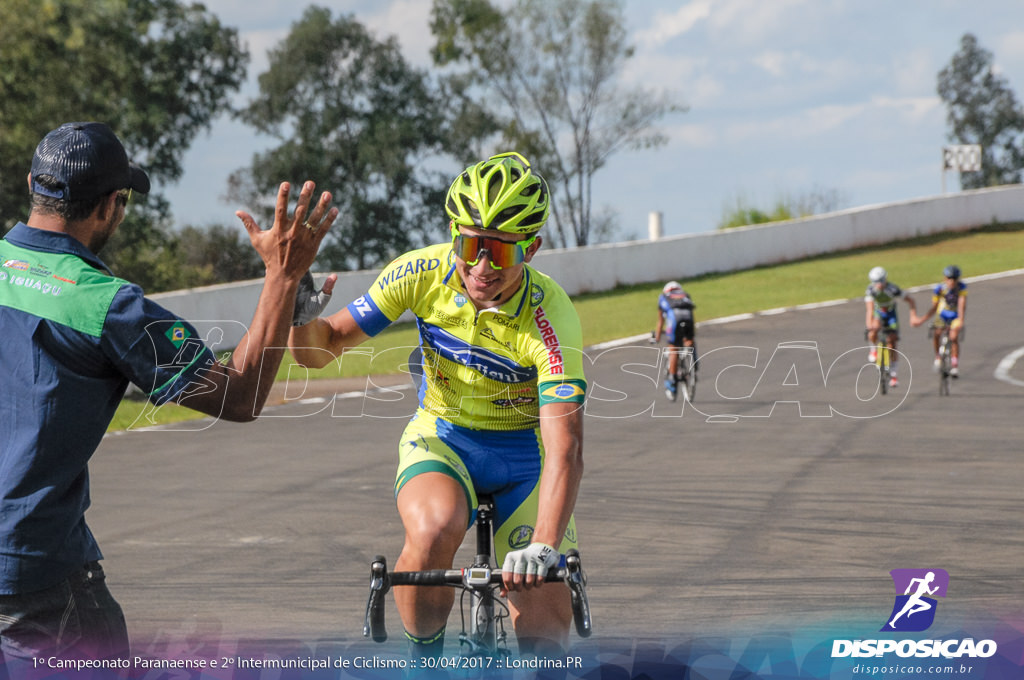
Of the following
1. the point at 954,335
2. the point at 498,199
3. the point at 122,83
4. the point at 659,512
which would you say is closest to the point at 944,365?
the point at 954,335

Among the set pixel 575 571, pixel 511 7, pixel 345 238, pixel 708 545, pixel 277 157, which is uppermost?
pixel 511 7

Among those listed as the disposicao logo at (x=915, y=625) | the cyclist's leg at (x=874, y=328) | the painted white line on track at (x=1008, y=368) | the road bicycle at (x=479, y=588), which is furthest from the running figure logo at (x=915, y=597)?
the painted white line on track at (x=1008, y=368)

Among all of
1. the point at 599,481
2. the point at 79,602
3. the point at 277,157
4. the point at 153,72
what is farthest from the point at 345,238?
the point at 79,602

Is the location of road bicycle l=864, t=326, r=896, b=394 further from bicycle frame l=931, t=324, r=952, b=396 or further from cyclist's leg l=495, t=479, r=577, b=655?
cyclist's leg l=495, t=479, r=577, b=655

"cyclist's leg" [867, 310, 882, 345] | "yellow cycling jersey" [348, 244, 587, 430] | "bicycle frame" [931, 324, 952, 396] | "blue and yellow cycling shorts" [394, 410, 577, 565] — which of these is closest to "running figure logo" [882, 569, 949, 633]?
"blue and yellow cycling shorts" [394, 410, 577, 565]

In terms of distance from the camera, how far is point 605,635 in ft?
20.9

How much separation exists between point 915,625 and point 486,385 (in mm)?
3138

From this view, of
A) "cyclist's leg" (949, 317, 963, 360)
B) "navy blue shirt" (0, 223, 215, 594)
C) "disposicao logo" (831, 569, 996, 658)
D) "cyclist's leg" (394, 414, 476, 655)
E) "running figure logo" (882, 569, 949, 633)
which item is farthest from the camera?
"cyclist's leg" (949, 317, 963, 360)

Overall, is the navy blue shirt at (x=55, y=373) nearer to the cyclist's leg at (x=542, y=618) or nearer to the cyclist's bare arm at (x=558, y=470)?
the cyclist's bare arm at (x=558, y=470)

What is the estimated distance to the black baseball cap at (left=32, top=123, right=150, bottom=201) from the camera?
9.75ft

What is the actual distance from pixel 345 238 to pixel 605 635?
49.4 meters

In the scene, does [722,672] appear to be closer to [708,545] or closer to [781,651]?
[781,651]

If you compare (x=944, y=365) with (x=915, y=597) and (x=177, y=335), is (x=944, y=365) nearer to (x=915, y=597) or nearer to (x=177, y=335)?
(x=915, y=597)

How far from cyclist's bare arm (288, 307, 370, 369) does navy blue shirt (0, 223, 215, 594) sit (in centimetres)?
138
